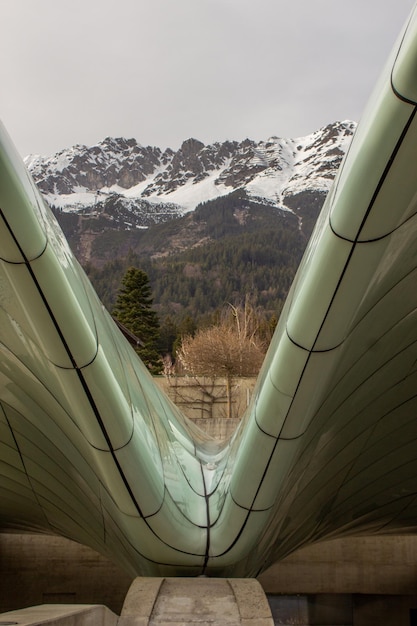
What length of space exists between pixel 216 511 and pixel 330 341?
318cm

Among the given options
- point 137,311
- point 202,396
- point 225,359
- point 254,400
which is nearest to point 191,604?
point 254,400

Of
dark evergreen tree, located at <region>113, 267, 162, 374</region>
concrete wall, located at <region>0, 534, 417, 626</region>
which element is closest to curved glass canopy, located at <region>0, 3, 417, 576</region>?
concrete wall, located at <region>0, 534, 417, 626</region>

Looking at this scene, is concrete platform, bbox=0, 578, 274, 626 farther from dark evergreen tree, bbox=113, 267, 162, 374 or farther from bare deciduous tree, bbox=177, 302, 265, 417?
dark evergreen tree, bbox=113, 267, 162, 374

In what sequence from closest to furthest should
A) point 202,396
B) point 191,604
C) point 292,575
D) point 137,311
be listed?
1. point 191,604
2. point 292,575
3. point 202,396
4. point 137,311

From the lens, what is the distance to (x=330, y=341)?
5137 millimetres

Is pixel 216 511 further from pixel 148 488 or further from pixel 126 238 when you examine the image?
pixel 126 238

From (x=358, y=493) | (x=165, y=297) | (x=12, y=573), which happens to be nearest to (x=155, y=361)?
(x=12, y=573)

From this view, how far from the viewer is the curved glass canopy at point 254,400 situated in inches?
172

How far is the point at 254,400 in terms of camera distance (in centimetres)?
637

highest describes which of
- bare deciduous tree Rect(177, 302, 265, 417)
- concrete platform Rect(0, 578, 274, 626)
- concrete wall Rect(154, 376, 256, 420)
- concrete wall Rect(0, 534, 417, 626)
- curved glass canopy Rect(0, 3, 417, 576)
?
curved glass canopy Rect(0, 3, 417, 576)

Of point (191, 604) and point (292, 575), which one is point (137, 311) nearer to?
point (292, 575)

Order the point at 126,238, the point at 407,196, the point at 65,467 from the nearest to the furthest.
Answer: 1. the point at 407,196
2. the point at 65,467
3. the point at 126,238

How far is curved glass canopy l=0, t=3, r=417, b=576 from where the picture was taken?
4.38 m

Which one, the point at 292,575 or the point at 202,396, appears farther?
the point at 202,396
